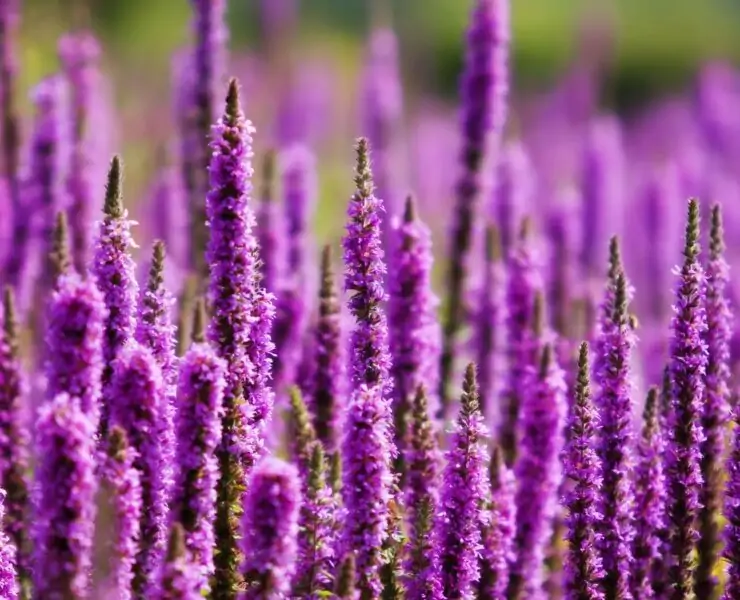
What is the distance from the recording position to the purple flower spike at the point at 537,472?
7625mm

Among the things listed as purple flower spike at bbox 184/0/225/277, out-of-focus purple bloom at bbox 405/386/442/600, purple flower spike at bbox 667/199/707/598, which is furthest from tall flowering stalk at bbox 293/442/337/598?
purple flower spike at bbox 184/0/225/277

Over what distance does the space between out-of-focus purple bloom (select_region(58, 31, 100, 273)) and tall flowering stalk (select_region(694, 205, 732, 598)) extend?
519cm

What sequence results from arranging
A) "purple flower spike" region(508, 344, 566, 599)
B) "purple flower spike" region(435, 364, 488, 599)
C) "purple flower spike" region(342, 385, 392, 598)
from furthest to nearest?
"purple flower spike" region(508, 344, 566, 599)
"purple flower spike" region(435, 364, 488, 599)
"purple flower spike" region(342, 385, 392, 598)

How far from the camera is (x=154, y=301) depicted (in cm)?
604

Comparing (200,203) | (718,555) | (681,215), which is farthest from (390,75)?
(718,555)

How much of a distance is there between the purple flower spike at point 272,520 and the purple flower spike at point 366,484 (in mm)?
539

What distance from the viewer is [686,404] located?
6.34 m

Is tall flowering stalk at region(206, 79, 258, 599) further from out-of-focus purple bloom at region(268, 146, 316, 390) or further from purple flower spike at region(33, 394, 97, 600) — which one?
out-of-focus purple bloom at region(268, 146, 316, 390)

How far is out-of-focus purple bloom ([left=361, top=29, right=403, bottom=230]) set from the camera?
1586 centimetres

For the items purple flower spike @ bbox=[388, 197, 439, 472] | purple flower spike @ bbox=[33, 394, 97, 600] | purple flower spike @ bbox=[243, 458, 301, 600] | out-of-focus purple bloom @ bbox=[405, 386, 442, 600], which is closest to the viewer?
purple flower spike @ bbox=[33, 394, 97, 600]

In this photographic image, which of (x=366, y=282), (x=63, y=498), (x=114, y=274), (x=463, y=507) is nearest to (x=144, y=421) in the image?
(x=63, y=498)

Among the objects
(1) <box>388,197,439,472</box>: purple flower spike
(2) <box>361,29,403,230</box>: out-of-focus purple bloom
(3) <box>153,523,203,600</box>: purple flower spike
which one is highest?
(2) <box>361,29,403,230</box>: out-of-focus purple bloom

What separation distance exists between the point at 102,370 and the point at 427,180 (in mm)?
17966

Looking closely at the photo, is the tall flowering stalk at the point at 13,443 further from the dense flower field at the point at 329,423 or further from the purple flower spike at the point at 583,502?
the purple flower spike at the point at 583,502
